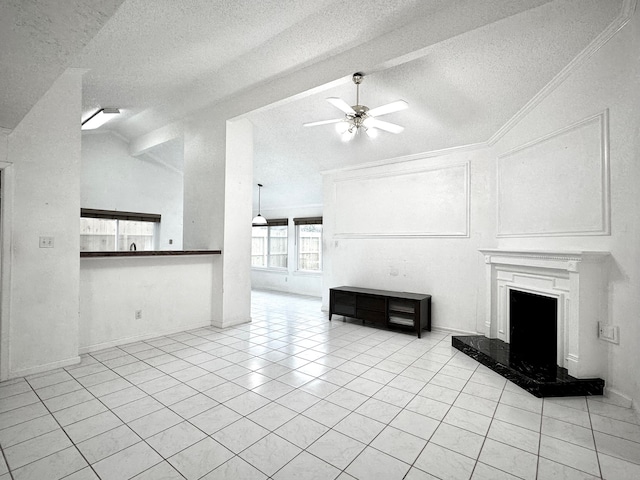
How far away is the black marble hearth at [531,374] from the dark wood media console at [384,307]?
89 cm

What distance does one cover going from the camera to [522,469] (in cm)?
184

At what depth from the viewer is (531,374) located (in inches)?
116

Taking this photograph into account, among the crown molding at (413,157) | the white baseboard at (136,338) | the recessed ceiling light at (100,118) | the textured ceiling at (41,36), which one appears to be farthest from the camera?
the recessed ceiling light at (100,118)

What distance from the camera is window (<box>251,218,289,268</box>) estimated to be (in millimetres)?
8734

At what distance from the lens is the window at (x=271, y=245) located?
8734 mm

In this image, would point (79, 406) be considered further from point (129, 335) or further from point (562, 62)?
point (562, 62)

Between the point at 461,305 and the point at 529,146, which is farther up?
the point at 529,146

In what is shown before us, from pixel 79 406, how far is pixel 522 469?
9.99ft

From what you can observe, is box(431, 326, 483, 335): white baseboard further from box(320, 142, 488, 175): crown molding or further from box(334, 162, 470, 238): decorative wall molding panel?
box(320, 142, 488, 175): crown molding

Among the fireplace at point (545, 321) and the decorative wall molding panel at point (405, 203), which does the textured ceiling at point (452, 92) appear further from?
the fireplace at point (545, 321)

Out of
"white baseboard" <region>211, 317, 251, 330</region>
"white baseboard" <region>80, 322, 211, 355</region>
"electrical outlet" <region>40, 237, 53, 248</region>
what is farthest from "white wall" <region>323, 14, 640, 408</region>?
"electrical outlet" <region>40, 237, 53, 248</region>

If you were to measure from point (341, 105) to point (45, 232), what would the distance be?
3.09m

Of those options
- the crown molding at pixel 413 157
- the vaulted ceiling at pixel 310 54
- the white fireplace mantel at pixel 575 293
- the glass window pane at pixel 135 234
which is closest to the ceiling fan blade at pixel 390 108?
the vaulted ceiling at pixel 310 54

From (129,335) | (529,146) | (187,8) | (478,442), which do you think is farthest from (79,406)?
(529,146)
